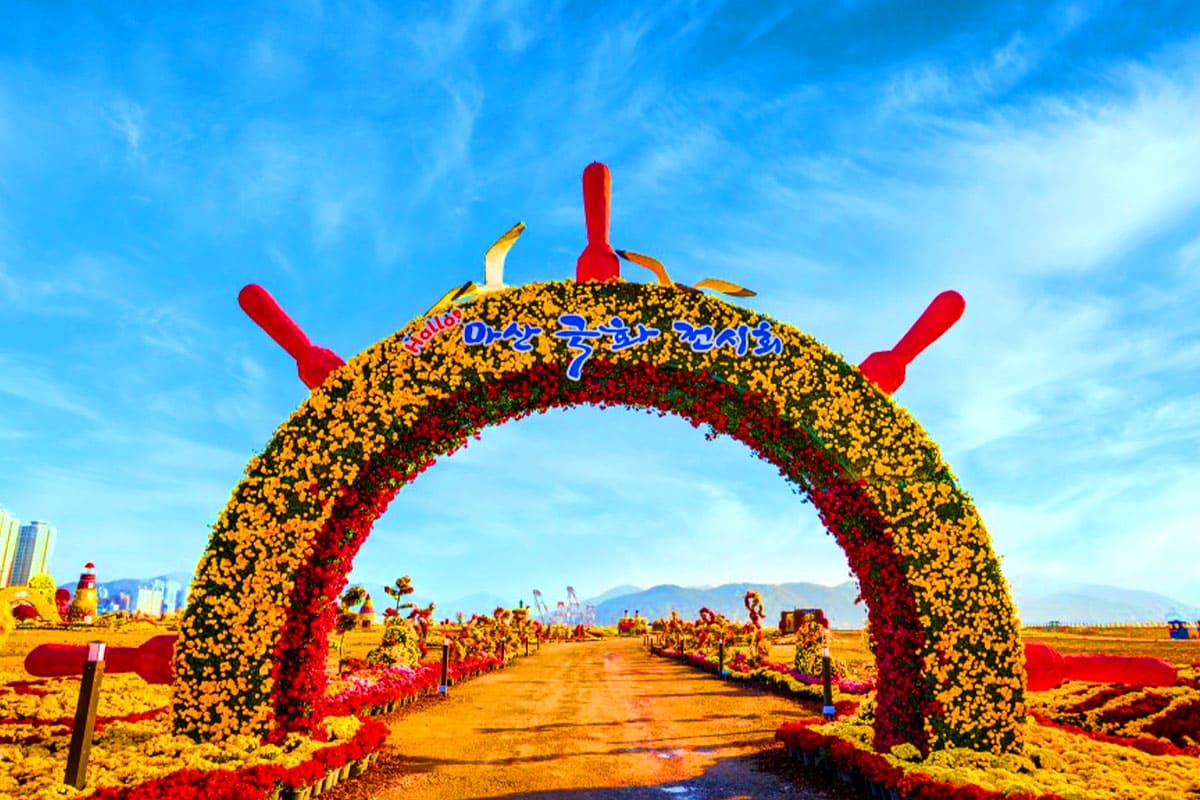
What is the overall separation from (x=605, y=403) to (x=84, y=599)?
38367 mm

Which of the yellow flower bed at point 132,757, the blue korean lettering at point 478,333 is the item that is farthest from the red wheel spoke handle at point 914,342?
the yellow flower bed at point 132,757

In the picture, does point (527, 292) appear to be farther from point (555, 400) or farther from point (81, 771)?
point (81, 771)

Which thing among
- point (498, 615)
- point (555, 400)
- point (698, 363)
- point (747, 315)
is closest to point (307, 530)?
A: point (555, 400)

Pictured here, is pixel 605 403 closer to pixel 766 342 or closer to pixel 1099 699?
pixel 766 342

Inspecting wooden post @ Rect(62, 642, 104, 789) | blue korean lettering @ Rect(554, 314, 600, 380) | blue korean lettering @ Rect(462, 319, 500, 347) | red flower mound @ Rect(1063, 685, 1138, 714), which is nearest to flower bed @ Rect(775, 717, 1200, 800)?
red flower mound @ Rect(1063, 685, 1138, 714)

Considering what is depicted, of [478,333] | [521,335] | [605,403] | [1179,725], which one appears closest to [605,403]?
[605,403]

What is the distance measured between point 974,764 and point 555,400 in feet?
19.4

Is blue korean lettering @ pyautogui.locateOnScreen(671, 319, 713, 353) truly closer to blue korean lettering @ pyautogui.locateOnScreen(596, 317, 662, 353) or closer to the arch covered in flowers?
the arch covered in flowers

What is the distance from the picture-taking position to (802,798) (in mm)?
7875

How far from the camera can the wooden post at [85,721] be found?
6.69m

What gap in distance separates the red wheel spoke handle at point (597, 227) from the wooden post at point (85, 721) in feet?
21.2

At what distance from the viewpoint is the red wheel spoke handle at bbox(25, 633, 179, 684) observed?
25.7ft

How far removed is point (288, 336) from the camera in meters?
9.36

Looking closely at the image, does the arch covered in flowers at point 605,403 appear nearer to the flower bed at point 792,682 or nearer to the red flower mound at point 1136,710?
the flower bed at point 792,682
